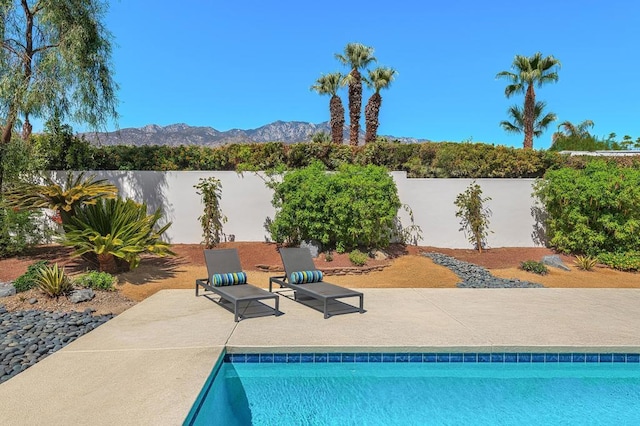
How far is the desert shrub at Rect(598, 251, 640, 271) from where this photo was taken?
38.2ft

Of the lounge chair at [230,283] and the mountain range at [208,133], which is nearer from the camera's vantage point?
the lounge chair at [230,283]

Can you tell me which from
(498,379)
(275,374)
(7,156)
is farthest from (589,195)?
(7,156)

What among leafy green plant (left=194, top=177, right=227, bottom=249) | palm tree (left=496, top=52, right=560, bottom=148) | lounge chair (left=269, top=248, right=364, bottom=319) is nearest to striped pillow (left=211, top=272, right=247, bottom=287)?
lounge chair (left=269, top=248, right=364, bottom=319)

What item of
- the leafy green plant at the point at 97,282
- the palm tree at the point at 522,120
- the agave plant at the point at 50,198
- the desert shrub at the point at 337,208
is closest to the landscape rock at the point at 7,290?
the leafy green plant at the point at 97,282

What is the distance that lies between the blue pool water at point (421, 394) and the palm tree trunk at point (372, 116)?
68.0ft

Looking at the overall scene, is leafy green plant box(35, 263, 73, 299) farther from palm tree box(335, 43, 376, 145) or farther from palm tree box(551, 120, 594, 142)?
palm tree box(551, 120, 594, 142)

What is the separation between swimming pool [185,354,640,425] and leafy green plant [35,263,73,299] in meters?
4.38

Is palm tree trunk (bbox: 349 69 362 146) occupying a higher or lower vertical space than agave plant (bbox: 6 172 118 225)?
higher

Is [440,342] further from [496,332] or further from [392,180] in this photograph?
[392,180]

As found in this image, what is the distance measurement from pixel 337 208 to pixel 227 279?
4.93 metres

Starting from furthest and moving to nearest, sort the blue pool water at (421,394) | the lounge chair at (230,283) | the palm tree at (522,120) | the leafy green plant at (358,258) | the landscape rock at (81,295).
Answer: the palm tree at (522,120) → the leafy green plant at (358,258) → the landscape rock at (81,295) → the lounge chair at (230,283) → the blue pool water at (421,394)

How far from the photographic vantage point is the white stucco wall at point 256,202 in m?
13.3

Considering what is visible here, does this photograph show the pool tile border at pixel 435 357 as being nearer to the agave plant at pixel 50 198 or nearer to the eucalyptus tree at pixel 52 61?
the agave plant at pixel 50 198

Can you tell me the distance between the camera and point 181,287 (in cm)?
911
